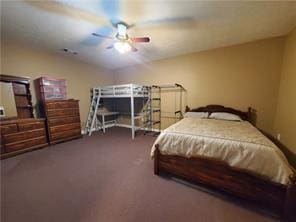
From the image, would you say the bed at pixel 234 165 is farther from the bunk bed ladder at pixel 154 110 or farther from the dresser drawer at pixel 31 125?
the dresser drawer at pixel 31 125

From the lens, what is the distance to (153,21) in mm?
2588

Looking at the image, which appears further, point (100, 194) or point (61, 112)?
point (61, 112)

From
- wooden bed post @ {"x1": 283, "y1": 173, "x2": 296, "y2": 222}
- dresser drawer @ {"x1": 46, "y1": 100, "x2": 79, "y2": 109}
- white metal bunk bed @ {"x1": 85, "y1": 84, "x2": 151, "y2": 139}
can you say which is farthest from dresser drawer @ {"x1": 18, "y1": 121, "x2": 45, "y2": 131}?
wooden bed post @ {"x1": 283, "y1": 173, "x2": 296, "y2": 222}

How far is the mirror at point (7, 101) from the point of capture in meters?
3.18

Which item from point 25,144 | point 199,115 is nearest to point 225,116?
point 199,115

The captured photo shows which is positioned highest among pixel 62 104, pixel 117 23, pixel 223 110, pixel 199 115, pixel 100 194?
pixel 117 23

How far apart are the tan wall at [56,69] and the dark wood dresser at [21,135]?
33.1 inches

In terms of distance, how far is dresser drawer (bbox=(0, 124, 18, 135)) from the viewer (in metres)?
2.86

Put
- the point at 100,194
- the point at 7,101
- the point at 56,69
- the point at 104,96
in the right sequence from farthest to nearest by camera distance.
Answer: the point at 104,96
the point at 56,69
the point at 7,101
the point at 100,194

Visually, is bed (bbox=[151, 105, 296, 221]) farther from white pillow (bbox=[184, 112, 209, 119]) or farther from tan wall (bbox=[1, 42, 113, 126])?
tan wall (bbox=[1, 42, 113, 126])

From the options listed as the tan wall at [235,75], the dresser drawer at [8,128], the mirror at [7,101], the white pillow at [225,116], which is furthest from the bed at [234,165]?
the mirror at [7,101]

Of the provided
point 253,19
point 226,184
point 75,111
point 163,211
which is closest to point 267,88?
point 253,19

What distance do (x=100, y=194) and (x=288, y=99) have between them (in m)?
3.75

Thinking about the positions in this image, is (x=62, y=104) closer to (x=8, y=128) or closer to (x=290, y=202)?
(x=8, y=128)
